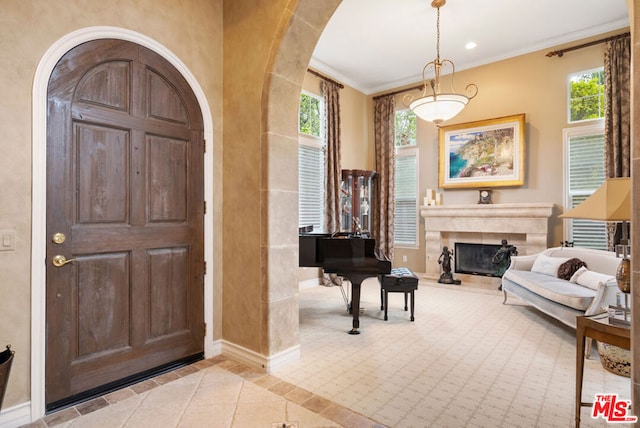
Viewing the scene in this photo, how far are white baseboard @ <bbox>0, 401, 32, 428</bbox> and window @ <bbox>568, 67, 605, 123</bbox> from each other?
7040 millimetres

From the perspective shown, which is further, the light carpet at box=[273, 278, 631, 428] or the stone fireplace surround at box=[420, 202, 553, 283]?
the stone fireplace surround at box=[420, 202, 553, 283]

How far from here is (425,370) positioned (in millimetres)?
2840

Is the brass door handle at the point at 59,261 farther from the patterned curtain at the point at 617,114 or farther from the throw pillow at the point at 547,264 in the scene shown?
the patterned curtain at the point at 617,114

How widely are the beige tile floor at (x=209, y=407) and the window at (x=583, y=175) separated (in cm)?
492

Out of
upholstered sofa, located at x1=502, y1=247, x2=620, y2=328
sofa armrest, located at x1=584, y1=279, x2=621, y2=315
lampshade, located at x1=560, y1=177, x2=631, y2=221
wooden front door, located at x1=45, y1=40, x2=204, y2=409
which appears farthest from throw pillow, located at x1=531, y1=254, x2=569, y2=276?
wooden front door, located at x1=45, y1=40, x2=204, y2=409

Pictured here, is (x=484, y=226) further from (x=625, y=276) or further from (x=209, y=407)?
(x=209, y=407)

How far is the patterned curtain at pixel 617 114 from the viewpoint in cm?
481

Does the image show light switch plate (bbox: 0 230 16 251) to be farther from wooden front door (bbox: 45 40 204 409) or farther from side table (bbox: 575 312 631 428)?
side table (bbox: 575 312 631 428)

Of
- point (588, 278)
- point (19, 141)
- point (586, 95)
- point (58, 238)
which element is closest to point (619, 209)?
point (588, 278)

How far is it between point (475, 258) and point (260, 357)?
486 centimetres

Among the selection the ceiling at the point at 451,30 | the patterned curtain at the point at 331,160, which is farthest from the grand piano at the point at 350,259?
the ceiling at the point at 451,30

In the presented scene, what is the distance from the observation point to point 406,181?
7109 mm

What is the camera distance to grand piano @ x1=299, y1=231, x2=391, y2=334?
3637mm

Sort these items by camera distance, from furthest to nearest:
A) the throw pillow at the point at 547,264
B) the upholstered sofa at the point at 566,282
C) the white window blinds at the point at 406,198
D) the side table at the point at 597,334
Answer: the white window blinds at the point at 406,198 < the throw pillow at the point at 547,264 < the upholstered sofa at the point at 566,282 < the side table at the point at 597,334
